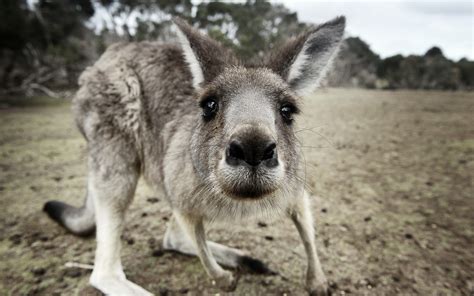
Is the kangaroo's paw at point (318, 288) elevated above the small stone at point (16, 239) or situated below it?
below

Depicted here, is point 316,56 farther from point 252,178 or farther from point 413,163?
point 413,163

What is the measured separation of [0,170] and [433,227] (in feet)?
18.7

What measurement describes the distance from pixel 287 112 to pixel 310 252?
1.03m

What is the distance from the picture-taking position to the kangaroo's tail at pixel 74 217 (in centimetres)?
296

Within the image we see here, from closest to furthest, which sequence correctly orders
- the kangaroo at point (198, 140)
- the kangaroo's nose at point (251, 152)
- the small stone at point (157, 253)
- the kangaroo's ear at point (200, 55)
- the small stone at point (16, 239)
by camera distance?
the kangaroo's nose at point (251, 152) → the kangaroo at point (198, 140) → the kangaroo's ear at point (200, 55) → the small stone at point (157, 253) → the small stone at point (16, 239)

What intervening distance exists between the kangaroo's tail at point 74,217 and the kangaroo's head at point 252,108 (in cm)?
137

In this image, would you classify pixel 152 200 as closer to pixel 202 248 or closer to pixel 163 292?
pixel 163 292

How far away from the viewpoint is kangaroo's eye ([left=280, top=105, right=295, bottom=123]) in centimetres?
225

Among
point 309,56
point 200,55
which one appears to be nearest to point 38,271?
point 200,55

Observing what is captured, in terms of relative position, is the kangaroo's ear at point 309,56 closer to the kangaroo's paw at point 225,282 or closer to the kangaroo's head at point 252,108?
the kangaroo's head at point 252,108

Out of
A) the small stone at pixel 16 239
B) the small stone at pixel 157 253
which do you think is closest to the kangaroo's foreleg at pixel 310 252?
the small stone at pixel 157 253

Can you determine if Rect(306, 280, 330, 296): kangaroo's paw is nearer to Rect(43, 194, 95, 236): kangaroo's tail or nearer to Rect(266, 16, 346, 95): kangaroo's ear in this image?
Rect(266, 16, 346, 95): kangaroo's ear

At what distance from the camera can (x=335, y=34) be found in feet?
7.39

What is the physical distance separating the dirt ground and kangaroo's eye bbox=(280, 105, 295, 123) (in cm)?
21
